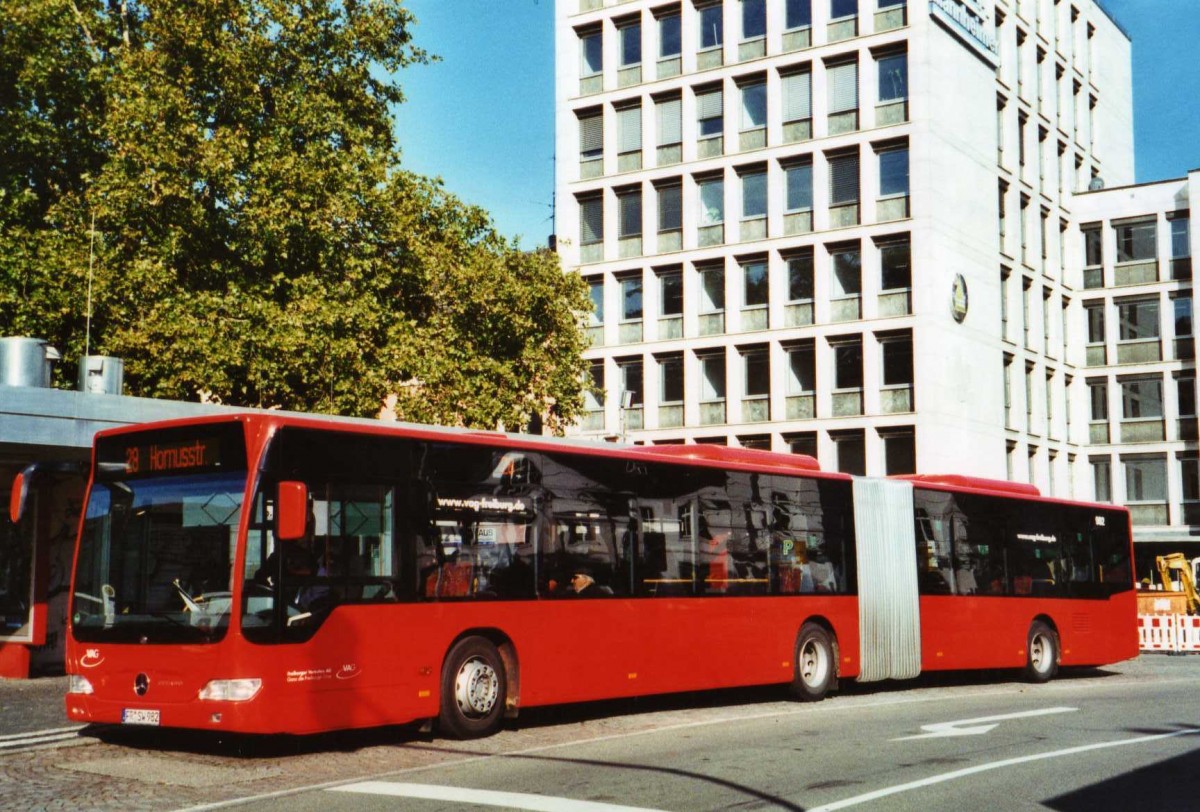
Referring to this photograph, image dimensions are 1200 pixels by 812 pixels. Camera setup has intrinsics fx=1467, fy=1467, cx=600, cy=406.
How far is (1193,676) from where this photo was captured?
24.2 meters

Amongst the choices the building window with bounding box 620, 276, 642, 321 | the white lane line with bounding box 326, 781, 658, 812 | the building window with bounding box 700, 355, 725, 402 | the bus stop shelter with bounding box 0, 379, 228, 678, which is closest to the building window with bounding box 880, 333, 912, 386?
the building window with bounding box 700, 355, 725, 402

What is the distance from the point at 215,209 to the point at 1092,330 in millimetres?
38718

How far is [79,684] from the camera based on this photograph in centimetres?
1269

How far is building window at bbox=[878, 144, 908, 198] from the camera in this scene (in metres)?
47.1

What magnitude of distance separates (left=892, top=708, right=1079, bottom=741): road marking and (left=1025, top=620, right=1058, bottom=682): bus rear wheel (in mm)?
6235

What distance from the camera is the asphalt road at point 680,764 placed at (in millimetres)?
9891

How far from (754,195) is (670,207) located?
326 cm

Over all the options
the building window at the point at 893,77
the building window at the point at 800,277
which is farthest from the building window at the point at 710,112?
the building window at the point at 893,77

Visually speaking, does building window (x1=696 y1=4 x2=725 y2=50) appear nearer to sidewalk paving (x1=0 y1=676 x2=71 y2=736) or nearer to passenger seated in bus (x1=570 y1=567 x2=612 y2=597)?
sidewalk paving (x1=0 y1=676 x2=71 y2=736)

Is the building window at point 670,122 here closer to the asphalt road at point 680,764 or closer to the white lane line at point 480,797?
the asphalt road at point 680,764

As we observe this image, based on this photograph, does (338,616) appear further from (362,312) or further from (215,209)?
(215,209)

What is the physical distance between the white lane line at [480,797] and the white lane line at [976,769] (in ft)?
4.49

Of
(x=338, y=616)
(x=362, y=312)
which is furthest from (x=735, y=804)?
(x=362, y=312)

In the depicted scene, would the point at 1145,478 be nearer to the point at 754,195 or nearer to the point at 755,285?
the point at 755,285
